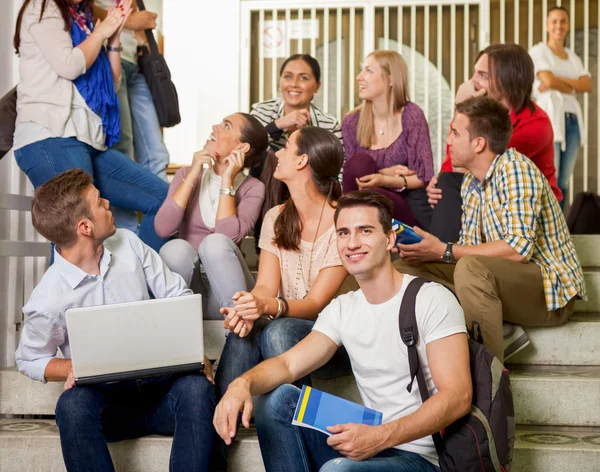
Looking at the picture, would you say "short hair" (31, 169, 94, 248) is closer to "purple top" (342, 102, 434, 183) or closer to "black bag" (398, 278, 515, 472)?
"black bag" (398, 278, 515, 472)

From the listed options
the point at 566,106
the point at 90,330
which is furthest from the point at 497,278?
the point at 566,106

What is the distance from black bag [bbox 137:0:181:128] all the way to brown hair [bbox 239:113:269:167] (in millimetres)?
412

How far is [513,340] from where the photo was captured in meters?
2.42

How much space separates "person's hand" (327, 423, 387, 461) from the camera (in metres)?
1.62

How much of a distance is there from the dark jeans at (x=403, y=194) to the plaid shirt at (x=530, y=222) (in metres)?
0.65

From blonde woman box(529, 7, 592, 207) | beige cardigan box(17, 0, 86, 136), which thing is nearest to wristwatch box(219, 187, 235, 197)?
beige cardigan box(17, 0, 86, 136)

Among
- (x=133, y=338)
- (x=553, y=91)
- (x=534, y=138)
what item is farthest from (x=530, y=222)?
(x=553, y=91)

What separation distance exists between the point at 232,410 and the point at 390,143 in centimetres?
185

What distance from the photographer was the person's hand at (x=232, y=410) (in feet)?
5.69

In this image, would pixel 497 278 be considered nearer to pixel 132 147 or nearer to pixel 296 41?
pixel 132 147

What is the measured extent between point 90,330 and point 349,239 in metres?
0.64

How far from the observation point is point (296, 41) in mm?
5887

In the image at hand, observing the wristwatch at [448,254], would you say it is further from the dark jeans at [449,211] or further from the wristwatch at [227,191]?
the wristwatch at [227,191]

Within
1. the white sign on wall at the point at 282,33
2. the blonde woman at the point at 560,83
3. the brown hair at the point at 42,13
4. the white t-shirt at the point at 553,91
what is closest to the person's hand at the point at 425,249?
the brown hair at the point at 42,13
